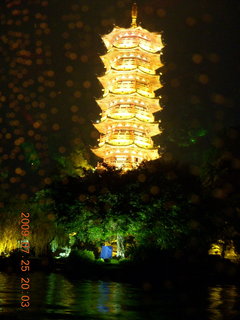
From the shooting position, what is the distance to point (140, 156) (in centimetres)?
3672

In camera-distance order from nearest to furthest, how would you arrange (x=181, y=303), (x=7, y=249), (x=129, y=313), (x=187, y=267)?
(x=129, y=313)
(x=181, y=303)
(x=187, y=267)
(x=7, y=249)

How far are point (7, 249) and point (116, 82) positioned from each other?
18904 millimetres

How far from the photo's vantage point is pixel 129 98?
123 ft

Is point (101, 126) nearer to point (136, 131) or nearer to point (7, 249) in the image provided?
point (136, 131)

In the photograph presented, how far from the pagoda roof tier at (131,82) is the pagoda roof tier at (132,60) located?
56cm

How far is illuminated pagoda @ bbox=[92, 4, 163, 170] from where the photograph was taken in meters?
36.4

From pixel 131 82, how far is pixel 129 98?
183 cm

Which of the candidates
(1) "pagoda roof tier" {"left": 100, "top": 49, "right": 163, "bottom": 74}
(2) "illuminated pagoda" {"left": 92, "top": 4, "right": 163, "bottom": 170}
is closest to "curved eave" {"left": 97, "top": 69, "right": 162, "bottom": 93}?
(2) "illuminated pagoda" {"left": 92, "top": 4, "right": 163, "bottom": 170}

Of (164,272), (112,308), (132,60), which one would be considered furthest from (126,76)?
(112,308)

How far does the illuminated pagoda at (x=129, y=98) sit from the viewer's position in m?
36.4

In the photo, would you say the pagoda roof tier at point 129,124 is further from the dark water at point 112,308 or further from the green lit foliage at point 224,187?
the dark water at point 112,308

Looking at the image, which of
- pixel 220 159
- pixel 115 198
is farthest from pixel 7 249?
pixel 220 159
